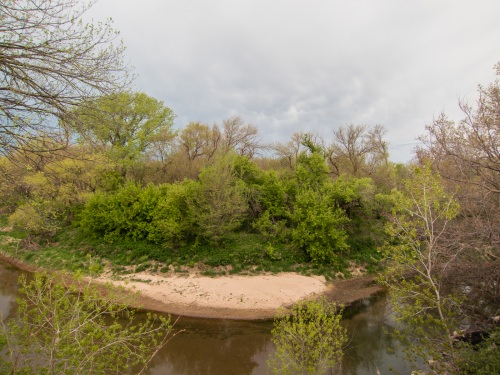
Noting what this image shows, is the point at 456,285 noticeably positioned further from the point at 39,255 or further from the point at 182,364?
the point at 39,255

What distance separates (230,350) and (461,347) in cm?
681

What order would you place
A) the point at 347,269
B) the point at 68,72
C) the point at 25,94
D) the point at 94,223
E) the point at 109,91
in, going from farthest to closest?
the point at 94,223 < the point at 347,269 < the point at 109,91 < the point at 68,72 < the point at 25,94

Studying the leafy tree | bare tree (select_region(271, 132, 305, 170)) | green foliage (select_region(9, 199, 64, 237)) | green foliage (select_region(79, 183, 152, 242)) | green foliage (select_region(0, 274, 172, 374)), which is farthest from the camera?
bare tree (select_region(271, 132, 305, 170))

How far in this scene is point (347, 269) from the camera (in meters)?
16.3

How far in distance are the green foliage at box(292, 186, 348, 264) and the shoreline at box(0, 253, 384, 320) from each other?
1635mm

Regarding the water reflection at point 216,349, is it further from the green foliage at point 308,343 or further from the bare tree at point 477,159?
the bare tree at point 477,159

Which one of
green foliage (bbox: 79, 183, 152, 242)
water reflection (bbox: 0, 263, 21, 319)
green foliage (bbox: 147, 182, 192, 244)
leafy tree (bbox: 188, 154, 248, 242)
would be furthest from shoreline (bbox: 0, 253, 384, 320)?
green foliage (bbox: 79, 183, 152, 242)

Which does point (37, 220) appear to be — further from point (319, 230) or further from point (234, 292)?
point (319, 230)

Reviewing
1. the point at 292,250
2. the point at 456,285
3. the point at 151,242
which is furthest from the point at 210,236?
the point at 456,285

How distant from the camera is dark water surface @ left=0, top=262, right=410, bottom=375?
8.42 meters

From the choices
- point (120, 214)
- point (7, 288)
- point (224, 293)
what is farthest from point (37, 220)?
point (224, 293)

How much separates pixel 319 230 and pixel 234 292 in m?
6.55

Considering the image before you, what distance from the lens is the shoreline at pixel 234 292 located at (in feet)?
39.0

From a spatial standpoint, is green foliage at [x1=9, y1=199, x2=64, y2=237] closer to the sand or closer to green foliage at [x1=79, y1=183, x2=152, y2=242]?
green foliage at [x1=79, y1=183, x2=152, y2=242]
